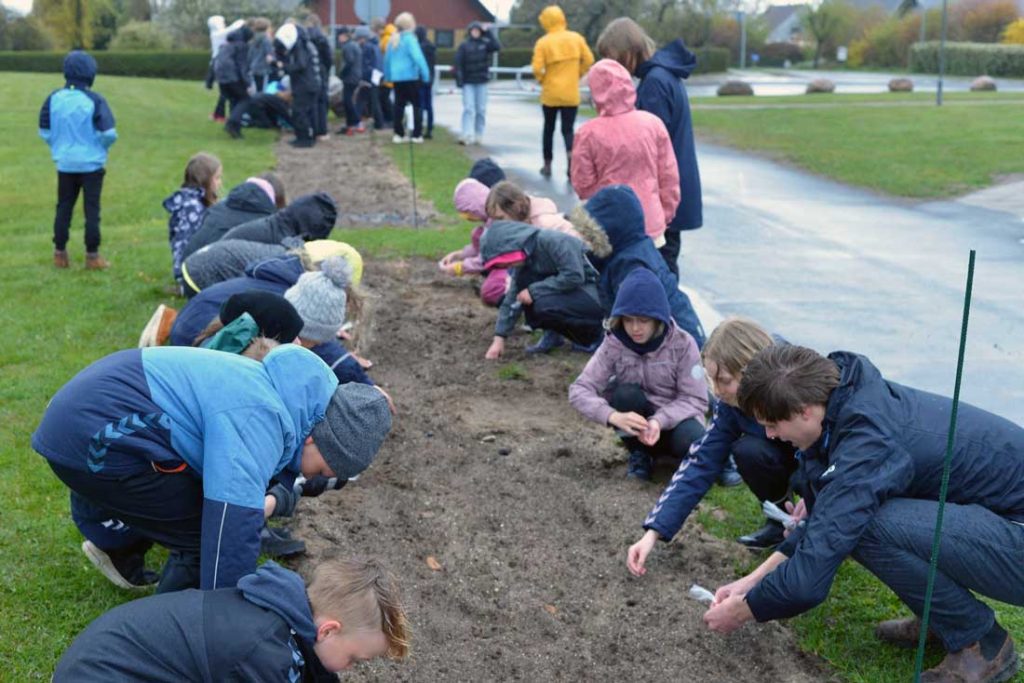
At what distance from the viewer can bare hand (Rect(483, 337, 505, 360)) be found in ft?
24.1

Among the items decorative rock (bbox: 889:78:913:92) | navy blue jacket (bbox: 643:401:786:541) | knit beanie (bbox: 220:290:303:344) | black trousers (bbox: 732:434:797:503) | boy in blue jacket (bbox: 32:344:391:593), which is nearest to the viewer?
boy in blue jacket (bbox: 32:344:391:593)

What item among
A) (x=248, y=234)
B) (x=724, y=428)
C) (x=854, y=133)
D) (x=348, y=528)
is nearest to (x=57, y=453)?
(x=348, y=528)

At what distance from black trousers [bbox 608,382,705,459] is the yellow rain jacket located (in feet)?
31.7

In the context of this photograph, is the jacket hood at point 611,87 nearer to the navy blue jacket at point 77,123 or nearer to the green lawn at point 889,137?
the navy blue jacket at point 77,123

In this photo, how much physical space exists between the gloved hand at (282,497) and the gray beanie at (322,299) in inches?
46.8

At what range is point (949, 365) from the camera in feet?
23.0

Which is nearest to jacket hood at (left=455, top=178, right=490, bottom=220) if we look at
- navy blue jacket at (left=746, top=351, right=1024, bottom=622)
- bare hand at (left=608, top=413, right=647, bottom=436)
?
bare hand at (left=608, top=413, right=647, bottom=436)

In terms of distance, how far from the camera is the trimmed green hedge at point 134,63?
3888 centimetres

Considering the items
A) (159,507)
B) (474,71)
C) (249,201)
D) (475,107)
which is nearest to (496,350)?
(249,201)

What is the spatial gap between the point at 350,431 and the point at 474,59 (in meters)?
15.1

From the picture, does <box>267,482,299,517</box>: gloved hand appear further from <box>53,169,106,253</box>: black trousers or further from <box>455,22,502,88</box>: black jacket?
<box>455,22,502,88</box>: black jacket

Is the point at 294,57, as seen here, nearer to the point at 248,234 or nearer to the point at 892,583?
the point at 248,234

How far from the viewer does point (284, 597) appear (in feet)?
9.32

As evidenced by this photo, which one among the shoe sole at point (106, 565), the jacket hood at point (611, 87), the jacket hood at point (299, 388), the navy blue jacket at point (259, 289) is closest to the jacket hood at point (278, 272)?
the navy blue jacket at point (259, 289)
